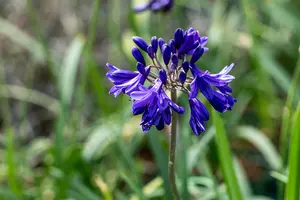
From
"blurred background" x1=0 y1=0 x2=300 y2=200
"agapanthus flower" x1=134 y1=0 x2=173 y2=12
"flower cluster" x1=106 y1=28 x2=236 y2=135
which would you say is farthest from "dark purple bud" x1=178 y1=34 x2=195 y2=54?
"agapanthus flower" x1=134 y1=0 x2=173 y2=12

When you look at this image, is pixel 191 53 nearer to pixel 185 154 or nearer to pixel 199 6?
pixel 185 154

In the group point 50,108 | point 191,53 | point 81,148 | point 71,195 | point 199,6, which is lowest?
point 191,53

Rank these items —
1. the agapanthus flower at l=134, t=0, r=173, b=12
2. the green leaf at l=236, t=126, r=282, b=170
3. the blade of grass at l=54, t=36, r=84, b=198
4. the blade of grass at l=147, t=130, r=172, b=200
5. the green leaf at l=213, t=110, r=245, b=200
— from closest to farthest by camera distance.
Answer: the green leaf at l=213, t=110, r=245, b=200
the blade of grass at l=147, t=130, r=172, b=200
the blade of grass at l=54, t=36, r=84, b=198
the agapanthus flower at l=134, t=0, r=173, b=12
the green leaf at l=236, t=126, r=282, b=170

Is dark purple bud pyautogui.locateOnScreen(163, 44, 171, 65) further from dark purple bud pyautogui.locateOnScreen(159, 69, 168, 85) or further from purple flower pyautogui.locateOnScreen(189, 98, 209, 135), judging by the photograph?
purple flower pyautogui.locateOnScreen(189, 98, 209, 135)

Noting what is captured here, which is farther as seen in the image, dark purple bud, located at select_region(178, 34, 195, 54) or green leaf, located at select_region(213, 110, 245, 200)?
green leaf, located at select_region(213, 110, 245, 200)

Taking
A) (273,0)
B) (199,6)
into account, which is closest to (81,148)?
(273,0)

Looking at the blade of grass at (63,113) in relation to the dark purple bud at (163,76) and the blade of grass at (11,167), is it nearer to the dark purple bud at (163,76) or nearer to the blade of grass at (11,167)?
the blade of grass at (11,167)

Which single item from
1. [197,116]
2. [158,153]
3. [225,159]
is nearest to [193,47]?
[197,116]
